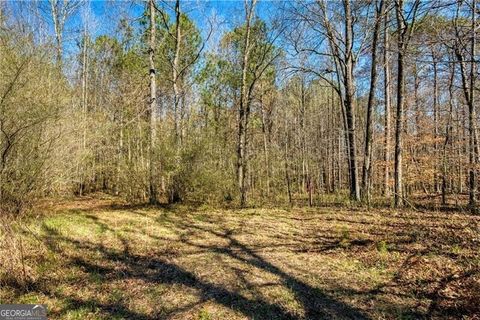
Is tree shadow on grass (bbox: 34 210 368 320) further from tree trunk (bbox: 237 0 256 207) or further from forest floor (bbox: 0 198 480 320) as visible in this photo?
tree trunk (bbox: 237 0 256 207)

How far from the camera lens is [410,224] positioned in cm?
711

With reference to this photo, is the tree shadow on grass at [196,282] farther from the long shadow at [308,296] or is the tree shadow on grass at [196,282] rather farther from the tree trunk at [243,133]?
the tree trunk at [243,133]

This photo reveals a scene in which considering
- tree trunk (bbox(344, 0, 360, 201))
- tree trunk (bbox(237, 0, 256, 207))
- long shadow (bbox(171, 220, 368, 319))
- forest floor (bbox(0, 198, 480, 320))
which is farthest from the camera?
tree trunk (bbox(237, 0, 256, 207))

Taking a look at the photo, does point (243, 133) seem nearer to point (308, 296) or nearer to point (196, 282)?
point (196, 282)

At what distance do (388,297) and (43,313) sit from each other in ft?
13.1

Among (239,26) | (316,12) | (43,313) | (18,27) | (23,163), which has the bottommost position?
(43,313)

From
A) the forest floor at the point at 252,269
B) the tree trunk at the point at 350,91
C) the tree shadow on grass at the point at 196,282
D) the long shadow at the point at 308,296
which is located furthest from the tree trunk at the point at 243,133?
the long shadow at the point at 308,296

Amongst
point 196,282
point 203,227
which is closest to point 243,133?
point 203,227

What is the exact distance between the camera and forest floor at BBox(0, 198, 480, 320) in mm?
Result: 3656

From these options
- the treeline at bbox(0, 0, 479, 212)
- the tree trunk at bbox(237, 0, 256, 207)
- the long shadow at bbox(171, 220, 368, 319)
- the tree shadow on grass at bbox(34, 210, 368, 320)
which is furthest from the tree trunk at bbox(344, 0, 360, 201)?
the long shadow at bbox(171, 220, 368, 319)

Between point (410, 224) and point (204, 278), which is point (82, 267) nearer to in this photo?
point (204, 278)

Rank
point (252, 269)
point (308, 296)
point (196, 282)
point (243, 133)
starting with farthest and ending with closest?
point (243, 133), point (252, 269), point (196, 282), point (308, 296)

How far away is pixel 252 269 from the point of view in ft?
15.7

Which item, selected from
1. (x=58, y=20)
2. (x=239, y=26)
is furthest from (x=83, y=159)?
(x=58, y=20)
